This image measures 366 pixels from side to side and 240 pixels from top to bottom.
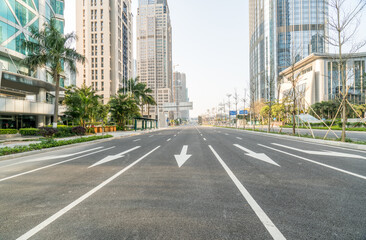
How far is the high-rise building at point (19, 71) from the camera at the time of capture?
2488 cm

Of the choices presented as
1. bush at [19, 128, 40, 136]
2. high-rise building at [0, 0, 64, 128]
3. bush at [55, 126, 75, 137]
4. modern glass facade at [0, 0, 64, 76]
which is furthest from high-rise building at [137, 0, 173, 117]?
bush at [55, 126, 75, 137]

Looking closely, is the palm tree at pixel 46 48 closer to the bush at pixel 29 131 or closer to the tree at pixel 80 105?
the tree at pixel 80 105

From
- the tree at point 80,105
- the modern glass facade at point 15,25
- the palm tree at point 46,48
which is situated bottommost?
the tree at point 80,105

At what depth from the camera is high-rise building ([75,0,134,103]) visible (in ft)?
245

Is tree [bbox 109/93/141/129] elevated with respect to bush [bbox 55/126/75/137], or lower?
elevated

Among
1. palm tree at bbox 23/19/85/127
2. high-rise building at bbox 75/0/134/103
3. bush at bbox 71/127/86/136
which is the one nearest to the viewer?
palm tree at bbox 23/19/85/127

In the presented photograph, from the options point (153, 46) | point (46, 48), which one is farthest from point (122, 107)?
point (153, 46)

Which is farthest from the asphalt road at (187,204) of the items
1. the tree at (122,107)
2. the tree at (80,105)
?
the tree at (122,107)

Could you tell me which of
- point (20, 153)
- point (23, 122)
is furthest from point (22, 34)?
point (20, 153)

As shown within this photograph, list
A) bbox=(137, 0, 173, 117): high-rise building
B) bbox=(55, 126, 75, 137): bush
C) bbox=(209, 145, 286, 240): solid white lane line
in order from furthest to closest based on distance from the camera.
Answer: bbox=(137, 0, 173, 117): high-rise building
bbox=(55, 126, 75, 137): bush
bbox=(209, 145, 286, 240): solid white lane line

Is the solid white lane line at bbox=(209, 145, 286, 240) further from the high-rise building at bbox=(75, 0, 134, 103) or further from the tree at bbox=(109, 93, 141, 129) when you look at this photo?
the high-rise building at bbox=(75, 0, 134, 103)

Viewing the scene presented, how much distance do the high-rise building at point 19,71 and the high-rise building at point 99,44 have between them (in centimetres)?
3971

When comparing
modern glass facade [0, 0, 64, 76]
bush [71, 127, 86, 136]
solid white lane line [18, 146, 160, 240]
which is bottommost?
solid white lane line [18, 146, 160, 240]

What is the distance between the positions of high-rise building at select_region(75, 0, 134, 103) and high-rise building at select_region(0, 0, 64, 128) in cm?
3971
